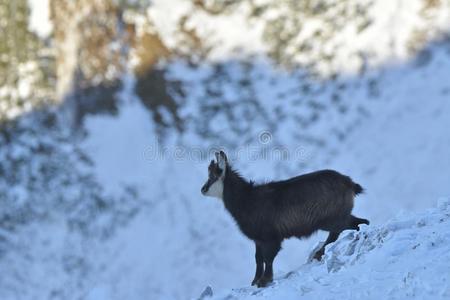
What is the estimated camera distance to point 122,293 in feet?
59.8

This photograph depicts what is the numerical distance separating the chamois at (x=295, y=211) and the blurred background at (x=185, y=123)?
7.47 metres

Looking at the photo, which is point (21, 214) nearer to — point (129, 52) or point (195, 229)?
point (195, 229)

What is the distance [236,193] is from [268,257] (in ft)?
3.67

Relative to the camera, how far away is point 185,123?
22.7m

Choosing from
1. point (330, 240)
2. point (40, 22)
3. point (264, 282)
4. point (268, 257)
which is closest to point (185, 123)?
point (40, 22)

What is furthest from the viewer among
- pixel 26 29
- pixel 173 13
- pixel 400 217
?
pixel 173 13

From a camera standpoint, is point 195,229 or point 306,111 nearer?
point 195,229

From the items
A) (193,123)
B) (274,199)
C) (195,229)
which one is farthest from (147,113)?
(274,199)

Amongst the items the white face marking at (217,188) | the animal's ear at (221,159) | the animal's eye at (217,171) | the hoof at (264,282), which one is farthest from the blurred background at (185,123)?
the hoof at (264,282)

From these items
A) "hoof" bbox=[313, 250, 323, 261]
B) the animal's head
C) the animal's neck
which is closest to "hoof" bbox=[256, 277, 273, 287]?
"hoof" bbox=[313, 250, 323, 261]

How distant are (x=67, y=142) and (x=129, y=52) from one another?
13.0 feet

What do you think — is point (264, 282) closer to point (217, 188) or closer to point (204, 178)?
point (217, 188)

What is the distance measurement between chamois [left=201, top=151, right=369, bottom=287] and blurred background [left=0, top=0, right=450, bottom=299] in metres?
7.47

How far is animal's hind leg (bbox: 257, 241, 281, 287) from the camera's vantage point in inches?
386
